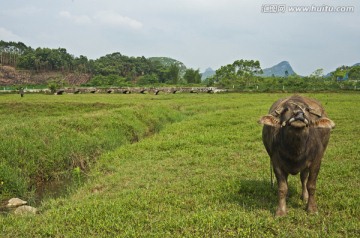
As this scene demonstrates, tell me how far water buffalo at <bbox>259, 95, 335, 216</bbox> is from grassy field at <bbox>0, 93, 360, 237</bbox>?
612 mm

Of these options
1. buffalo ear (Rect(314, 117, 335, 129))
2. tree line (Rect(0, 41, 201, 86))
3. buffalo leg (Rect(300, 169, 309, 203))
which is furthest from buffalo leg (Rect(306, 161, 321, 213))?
tree line (Rect(0, 41, 201, 86))

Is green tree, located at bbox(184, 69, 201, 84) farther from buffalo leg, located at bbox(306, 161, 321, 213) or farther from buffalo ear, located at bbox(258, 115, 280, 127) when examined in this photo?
buffalo ear, located at bbox(258, 115, 280, 127)

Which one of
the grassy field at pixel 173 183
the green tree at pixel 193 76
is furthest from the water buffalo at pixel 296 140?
the green tree at pixel 193 76

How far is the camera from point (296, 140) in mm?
4379

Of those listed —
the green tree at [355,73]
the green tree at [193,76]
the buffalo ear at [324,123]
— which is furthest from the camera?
the green tree at [193,76]

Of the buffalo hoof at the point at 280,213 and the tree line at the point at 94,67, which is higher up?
the tree line at the point at 94,67

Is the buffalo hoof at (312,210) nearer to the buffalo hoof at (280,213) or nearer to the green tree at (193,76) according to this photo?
the buffalo hoof at (280,213)

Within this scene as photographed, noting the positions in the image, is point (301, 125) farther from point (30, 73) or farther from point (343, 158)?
point (30, 73)

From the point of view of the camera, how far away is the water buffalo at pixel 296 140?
4328 millimetres

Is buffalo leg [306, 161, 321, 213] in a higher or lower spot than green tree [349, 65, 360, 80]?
lower

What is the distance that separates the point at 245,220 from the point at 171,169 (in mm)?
3918

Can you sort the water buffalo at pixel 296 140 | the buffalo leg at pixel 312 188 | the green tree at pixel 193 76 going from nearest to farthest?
the water buffalo at pixel 296 140, the buffalo leg at pixel 312 188, the green tree at pixel 193 76

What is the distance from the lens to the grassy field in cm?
461

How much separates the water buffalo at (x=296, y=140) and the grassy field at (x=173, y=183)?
2.01ft
